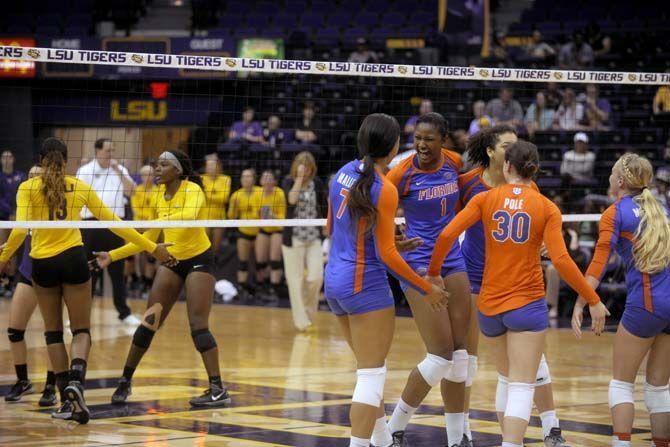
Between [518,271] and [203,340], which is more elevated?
[518,271]

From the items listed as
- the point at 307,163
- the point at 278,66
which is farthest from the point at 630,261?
the point at 307,163

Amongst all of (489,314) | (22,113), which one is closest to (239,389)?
(489,314)

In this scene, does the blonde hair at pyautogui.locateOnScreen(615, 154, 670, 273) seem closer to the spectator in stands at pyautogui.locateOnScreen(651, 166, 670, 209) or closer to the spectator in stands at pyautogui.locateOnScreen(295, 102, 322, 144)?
the spectator in stands at pyautogui.locateOnScreen(651, 166, 670, 209)

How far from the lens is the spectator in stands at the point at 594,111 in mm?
17547

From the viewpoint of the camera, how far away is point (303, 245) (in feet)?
46.0

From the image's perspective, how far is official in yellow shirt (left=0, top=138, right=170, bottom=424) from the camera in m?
8.03

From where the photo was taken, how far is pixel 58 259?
26.5 feet

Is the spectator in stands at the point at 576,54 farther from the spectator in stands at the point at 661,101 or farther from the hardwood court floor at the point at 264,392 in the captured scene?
the hardwood court floor at the point at 264,392

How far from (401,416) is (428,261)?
0.94 metres

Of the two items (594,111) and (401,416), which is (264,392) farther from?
(594,111)

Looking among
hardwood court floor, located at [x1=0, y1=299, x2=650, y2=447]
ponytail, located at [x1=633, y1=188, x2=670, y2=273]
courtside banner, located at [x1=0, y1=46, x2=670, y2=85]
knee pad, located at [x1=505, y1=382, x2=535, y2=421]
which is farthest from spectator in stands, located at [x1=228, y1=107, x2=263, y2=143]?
knee pad, located at [x1=505, y1=382, x2=535, y2=421]

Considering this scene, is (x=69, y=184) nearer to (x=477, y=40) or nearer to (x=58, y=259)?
(x=58, y=259)

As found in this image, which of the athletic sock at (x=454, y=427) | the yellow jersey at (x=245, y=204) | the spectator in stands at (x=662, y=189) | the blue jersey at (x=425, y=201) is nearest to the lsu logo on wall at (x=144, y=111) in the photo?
the yellow jersey at (x=245, y=204)

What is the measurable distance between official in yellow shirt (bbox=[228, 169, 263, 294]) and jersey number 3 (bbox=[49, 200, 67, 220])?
→ 778cm
